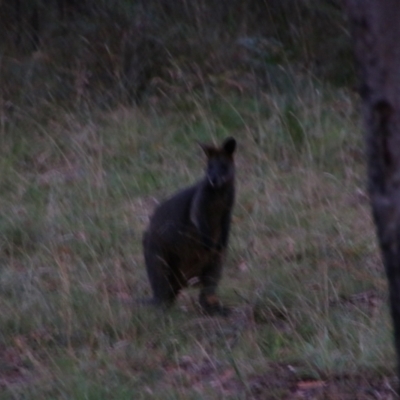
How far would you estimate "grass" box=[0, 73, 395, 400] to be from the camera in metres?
5.75

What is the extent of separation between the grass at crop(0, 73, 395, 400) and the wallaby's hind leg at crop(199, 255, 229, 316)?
0.11m

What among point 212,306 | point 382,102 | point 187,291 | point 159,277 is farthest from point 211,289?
point 382,102

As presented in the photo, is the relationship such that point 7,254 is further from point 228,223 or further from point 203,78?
point 203,78

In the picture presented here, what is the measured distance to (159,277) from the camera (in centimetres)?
720

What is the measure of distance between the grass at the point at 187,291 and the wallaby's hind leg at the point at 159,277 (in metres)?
0.10

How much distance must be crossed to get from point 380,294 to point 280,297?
650 mm

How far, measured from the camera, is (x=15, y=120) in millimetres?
11555

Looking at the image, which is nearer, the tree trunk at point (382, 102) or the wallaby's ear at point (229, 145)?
the tree trunk at point (382, 102)

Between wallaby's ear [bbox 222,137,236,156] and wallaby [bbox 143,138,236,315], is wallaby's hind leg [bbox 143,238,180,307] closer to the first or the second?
wallaby [bbox 143,138,236,315]

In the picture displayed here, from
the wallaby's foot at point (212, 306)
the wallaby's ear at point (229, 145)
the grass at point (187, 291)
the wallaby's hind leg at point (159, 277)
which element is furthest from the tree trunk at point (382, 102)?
the wallaby's ear at point (229, 145)

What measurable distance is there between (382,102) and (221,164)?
3.84m

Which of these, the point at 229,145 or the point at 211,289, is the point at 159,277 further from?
the point at 229,145

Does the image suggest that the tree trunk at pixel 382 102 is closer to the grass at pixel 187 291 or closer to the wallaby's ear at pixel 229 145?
the grass at pixel 187 291

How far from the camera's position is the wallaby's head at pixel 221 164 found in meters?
7.29
